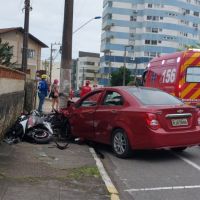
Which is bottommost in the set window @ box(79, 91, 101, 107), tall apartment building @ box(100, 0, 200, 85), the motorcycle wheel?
the motorcycle wheel

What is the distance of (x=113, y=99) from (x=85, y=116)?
103cm

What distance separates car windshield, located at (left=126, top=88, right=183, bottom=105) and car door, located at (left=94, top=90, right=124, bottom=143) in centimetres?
35

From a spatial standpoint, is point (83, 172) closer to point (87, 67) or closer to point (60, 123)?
point (60, 123)

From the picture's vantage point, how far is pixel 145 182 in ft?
24.5

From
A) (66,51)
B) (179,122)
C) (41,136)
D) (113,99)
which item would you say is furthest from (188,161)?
(66,51)

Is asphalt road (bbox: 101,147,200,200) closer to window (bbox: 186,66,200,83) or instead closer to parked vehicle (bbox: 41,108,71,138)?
parked vehicle (bbox: 41,108,71,138)

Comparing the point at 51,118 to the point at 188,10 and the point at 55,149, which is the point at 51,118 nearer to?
the point at 55,149

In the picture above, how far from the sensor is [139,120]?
9117 mm

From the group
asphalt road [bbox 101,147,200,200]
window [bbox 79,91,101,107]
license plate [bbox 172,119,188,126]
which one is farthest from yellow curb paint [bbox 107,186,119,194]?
window [bbox 79,91,101,107]

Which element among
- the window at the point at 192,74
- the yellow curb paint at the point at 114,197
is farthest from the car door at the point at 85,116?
the window at the point at 192,74

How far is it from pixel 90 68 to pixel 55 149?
12844 cm

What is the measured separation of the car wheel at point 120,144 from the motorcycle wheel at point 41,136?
1.64 m

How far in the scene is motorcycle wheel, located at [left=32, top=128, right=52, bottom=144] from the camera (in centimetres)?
1048

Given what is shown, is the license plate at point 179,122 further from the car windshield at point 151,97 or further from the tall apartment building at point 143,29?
the tall apartment building at point 143,29
